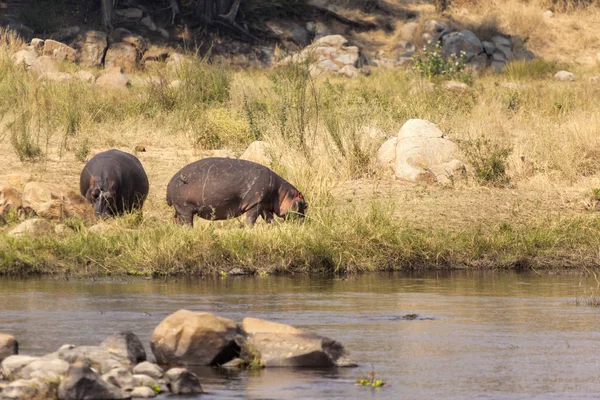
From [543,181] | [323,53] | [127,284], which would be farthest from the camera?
[323,53]

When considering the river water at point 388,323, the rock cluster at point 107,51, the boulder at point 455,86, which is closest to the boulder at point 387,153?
the river water at point 388,323

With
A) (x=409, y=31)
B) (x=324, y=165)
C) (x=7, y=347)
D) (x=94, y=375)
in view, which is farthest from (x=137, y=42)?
(x=94, y=375)

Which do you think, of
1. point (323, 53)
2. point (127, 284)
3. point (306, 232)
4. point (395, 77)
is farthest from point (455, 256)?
point (323, 53)

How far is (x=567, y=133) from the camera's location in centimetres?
1675

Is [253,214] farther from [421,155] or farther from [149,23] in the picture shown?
[149,23]

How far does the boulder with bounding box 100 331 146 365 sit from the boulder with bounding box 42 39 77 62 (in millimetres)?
22845

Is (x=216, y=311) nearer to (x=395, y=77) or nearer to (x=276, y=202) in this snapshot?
(x=276, y=202)

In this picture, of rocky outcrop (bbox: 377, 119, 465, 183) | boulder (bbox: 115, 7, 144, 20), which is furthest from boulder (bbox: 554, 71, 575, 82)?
rocky outcrop (bbox: 377, 119, 465, 183)

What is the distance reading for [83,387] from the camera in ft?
18.9

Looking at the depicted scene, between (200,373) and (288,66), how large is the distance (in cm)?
1216

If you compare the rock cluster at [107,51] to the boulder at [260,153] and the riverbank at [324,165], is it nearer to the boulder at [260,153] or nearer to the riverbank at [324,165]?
the riverbank at [324,165]

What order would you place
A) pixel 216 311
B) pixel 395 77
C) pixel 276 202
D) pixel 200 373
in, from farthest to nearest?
pixel 395 77
pixel 276 202
pixel 216 311
pixel 200 373

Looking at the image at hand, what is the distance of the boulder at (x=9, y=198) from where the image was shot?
40.3 feet

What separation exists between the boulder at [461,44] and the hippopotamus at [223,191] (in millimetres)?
22230
